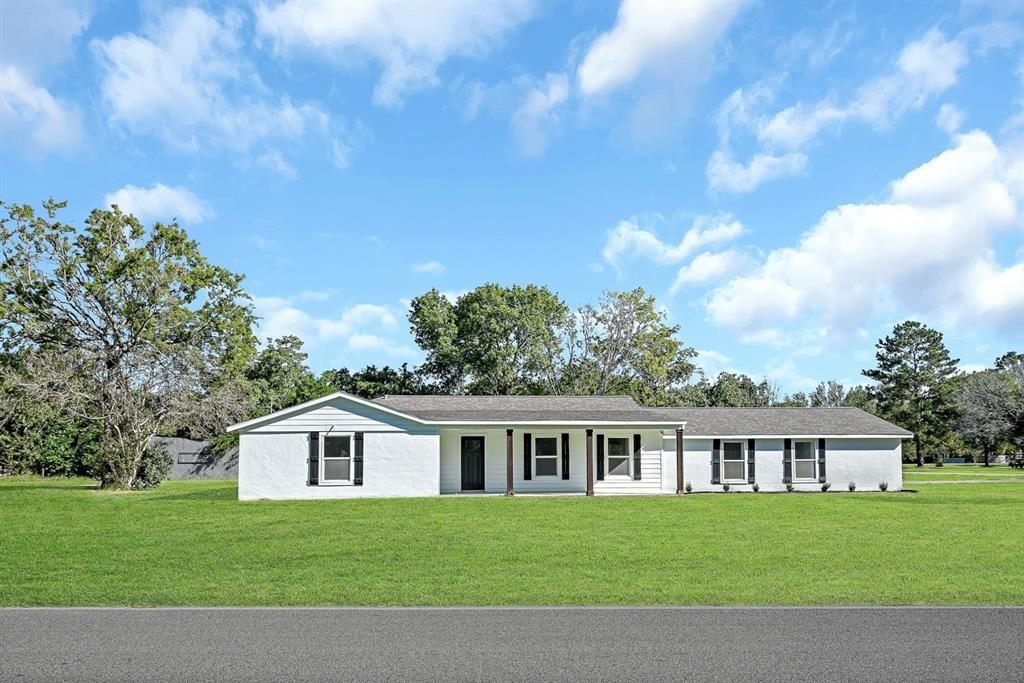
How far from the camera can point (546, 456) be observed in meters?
29.9

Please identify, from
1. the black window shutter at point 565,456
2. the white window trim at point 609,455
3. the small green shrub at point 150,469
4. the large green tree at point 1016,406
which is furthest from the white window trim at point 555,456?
the large green tree at point 1016,406

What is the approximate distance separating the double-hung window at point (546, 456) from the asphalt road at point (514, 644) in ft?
68.4

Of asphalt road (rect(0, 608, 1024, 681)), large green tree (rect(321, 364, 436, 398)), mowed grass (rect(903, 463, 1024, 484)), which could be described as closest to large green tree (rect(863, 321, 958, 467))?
mowed grass (rect(903, 463, 1024, 484))

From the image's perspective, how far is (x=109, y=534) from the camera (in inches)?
631

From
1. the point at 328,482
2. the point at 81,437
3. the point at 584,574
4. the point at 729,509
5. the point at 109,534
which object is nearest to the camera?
the point at 584,574

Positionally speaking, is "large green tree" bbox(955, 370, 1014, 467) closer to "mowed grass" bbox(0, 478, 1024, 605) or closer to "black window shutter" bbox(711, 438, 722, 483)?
"black window shutter" bbox(711, 438, 722, 483)

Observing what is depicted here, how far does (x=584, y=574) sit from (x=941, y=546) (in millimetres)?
6701

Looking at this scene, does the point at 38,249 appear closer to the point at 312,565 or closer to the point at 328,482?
the point at 328,482

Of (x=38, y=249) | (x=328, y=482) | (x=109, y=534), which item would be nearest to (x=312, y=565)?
(x=109, y=534)

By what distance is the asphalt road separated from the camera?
6617 millimetres

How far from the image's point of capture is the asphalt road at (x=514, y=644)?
6.62 meters

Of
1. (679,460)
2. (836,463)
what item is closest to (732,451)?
(836,463)

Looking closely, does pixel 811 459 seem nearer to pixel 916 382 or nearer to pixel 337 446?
pixel 337 446

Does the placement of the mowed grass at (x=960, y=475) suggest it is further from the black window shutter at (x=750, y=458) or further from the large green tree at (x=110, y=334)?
the large green tree at (x=110, y=334)
